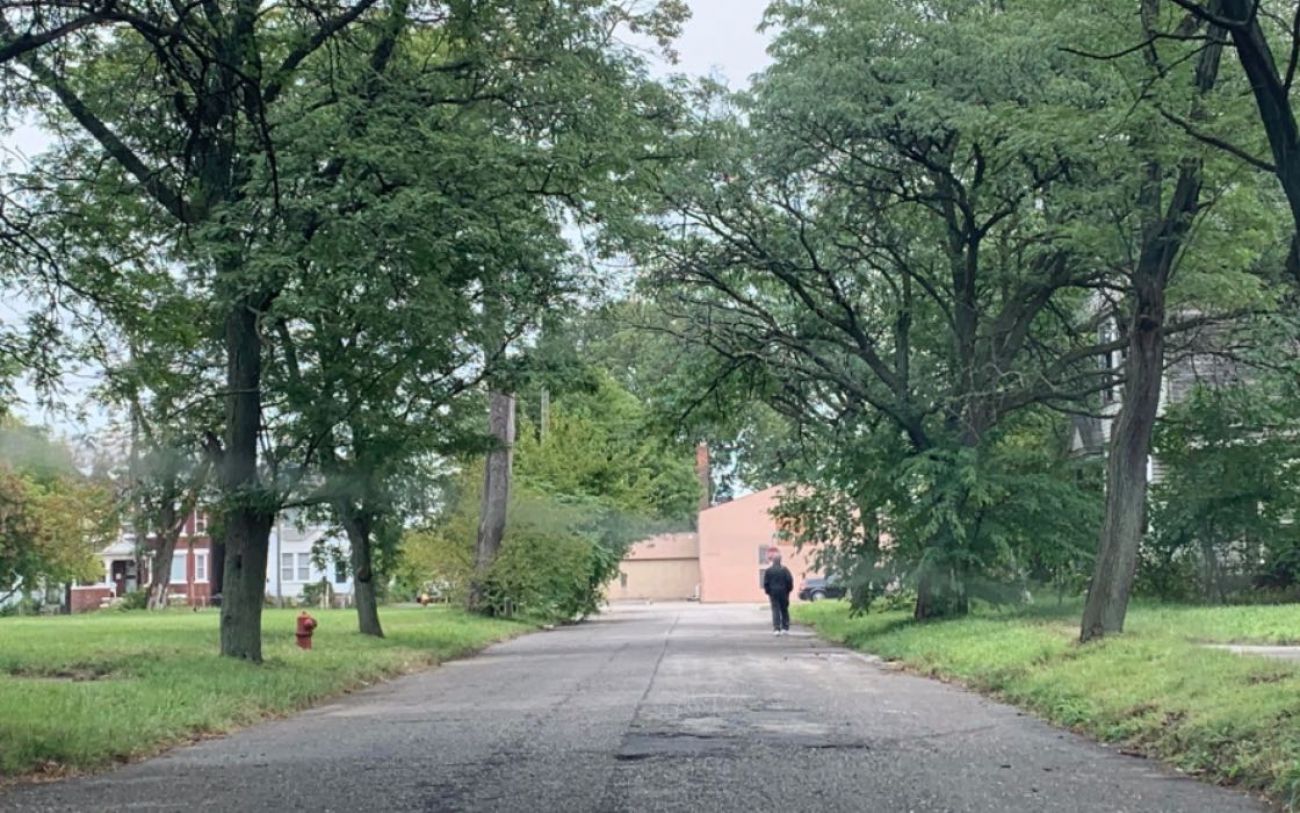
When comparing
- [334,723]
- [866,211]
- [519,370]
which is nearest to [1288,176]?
[334,723]

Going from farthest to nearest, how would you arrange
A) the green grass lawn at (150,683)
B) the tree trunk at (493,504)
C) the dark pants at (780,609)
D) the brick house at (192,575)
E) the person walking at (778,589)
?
the brick house at (192,575) → the tree trunk at (493,504) → the dark pants at (780,609) → the person walking at (778,589) → the green grass lawn at (150,683)

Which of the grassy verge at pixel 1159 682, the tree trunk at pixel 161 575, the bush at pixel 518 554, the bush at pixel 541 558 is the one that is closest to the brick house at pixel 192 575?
the tree trunk at pixel 161 575

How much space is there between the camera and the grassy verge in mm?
9000

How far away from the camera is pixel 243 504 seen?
17.3m

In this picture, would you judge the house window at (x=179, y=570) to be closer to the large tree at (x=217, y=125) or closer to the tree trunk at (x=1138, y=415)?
the large tree at (x=217, y=125)

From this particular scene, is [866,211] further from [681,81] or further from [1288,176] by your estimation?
[1288,176]

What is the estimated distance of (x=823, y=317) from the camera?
25078mm

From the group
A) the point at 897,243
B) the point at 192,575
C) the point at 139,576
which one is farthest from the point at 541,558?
the point at 139,576

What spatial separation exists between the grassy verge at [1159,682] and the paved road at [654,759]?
368 millimetres

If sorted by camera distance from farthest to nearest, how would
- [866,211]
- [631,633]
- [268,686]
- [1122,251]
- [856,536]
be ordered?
[631,633] < [856,536] < [866,211] < [1122,251] < [268,686]

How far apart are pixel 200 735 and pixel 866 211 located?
15.5m

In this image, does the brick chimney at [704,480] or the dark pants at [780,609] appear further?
the brick chimney at [704,480]

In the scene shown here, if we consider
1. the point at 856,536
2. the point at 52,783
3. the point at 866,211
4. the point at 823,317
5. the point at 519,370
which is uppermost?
the point at 866,211

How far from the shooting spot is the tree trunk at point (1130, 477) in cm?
1551
